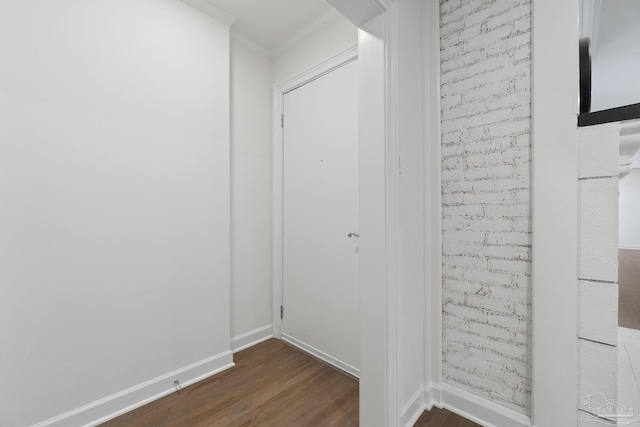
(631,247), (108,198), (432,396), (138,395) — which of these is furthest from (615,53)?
(138,395)

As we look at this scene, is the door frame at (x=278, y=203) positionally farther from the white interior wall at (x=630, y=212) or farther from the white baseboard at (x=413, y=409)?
the white interior wall at (x=630, y=212)

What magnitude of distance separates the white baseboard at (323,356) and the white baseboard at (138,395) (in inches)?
21.3

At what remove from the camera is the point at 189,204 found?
1923mm

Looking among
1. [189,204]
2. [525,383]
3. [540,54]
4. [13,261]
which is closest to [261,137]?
[189,204]

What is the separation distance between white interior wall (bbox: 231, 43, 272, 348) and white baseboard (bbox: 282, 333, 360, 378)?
26cm

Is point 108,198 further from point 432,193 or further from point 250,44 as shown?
point 432,193

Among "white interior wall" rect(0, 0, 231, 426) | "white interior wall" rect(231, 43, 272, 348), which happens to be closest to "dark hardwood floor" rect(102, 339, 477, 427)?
"white interior wall" rect(0, 0, 231, 426)

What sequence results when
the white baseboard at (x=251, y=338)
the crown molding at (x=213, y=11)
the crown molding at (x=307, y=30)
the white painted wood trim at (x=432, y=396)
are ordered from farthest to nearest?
the white baseboard at (x=251, y=338) → the crown molding at (x=307, y=30) → the crown molding at (x=213, y=11) → the white painted wood trim at (x=432, y=396)

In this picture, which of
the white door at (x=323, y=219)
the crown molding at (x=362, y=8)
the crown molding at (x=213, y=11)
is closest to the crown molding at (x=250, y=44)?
the crown molding at (x=213, y=11)

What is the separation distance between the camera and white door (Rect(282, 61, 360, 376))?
1.96 m

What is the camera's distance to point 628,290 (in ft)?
3.73

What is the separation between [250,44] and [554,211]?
253cm

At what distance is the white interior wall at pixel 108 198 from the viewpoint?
135cm

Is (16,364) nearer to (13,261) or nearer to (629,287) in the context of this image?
(13,261)
